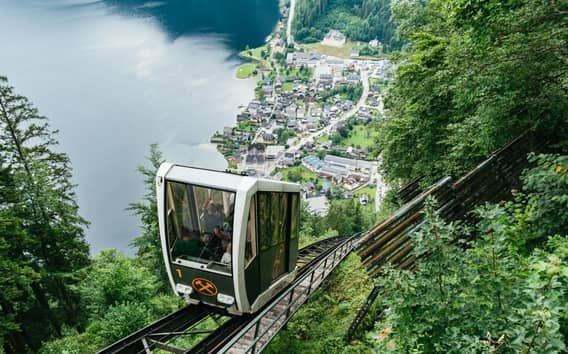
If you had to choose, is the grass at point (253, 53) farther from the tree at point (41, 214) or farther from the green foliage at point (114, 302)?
the green foliage at point (114, 302)

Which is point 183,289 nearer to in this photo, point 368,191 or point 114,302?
point 114,302

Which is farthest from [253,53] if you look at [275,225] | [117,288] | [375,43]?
[275,225]

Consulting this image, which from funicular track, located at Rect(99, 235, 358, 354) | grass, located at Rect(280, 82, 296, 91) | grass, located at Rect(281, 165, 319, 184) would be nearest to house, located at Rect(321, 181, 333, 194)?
grass, located at Rect(281, 165, 319, 184)

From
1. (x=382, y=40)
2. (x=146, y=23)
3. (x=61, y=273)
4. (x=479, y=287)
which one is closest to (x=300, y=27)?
(x=382, y=40)

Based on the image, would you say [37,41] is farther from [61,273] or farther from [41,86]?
[61,273]

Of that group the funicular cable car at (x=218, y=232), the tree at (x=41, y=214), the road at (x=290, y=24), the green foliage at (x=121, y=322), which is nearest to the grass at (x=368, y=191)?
the tree at (x=41, y=214)

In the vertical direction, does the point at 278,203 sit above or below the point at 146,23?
above

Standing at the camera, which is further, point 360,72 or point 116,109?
point 360,72
